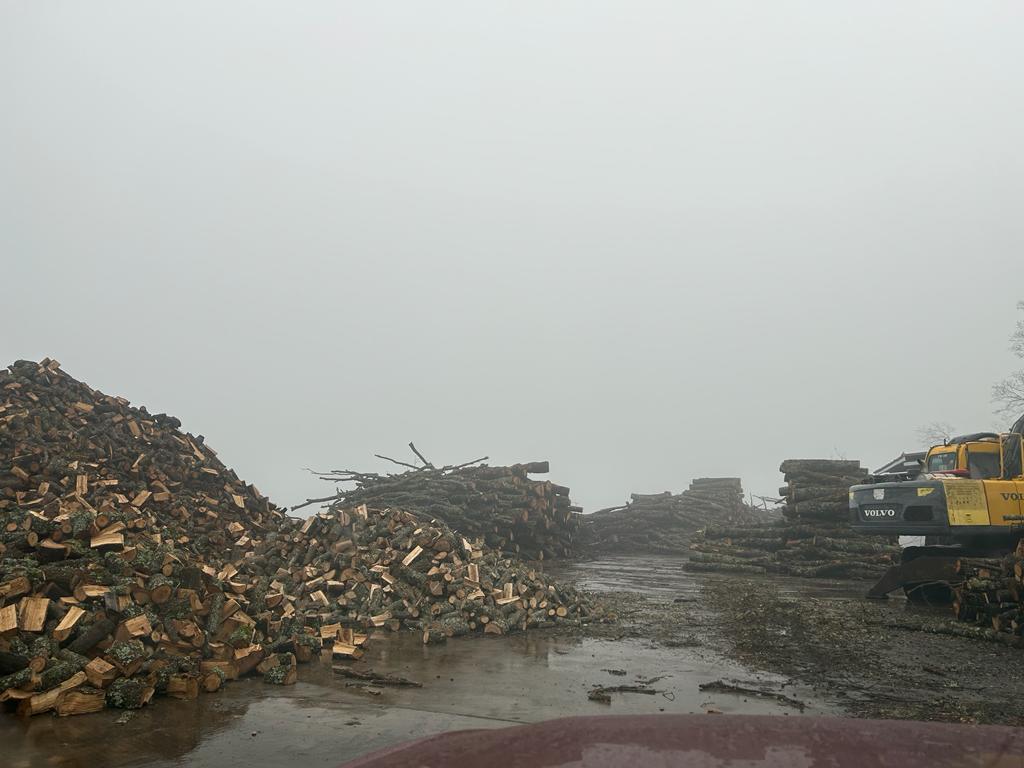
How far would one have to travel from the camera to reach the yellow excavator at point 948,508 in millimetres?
9086

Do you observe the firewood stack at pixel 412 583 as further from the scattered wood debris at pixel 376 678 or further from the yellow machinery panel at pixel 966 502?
the yellow machinery panel at pixel 966 502

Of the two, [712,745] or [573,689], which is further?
[573,689]

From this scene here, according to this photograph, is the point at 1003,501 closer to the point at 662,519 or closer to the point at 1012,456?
the point at 1012,456

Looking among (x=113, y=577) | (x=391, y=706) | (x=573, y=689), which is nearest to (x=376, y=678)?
(x=391, y=706)

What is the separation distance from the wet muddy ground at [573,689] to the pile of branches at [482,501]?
608 cm

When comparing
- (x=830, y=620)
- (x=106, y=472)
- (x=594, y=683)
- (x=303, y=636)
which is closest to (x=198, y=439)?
(x=106, y=472)

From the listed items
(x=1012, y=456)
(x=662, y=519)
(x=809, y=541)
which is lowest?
(x=809, y=541)

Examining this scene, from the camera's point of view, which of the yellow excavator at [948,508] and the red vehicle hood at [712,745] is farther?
the yellow excavator at [948,508]

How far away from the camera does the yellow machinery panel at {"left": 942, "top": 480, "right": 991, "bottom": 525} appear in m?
9.05

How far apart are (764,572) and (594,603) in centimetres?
639

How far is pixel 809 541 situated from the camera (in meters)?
14.3

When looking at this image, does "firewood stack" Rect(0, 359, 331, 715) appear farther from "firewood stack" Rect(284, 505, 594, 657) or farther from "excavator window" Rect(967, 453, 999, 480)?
"excavator window" Rect(967, 453, 999, 480)

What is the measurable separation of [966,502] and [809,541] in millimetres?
5446

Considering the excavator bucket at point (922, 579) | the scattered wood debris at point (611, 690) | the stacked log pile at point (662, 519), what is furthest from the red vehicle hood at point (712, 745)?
the stacked log pile at point (662, 519)
